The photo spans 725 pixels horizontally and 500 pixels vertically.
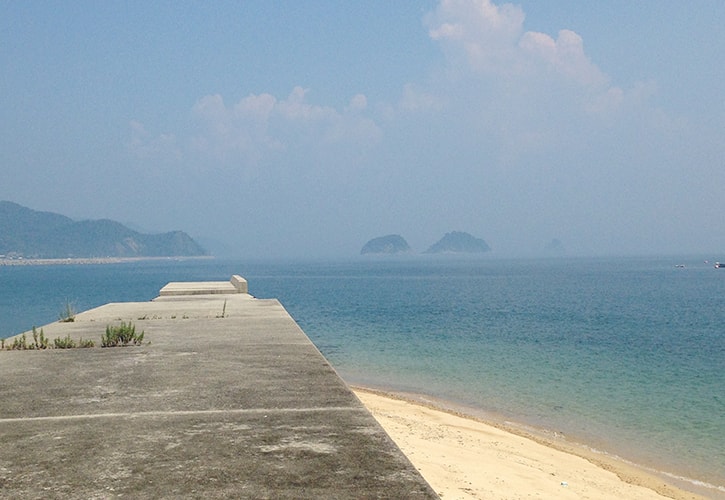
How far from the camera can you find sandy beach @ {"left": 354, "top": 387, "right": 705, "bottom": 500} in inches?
444

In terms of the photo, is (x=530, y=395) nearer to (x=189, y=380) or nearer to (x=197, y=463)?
(x=189, y=380)

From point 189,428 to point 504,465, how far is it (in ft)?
28.6

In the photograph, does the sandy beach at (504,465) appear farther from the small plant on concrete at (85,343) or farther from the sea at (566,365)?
the small plant on concrete at (85,343)

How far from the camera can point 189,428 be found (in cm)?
612

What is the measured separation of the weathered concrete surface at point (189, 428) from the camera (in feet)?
15.2

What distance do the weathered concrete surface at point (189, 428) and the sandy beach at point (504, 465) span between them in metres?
3.76

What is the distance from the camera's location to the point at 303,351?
11.0 metres

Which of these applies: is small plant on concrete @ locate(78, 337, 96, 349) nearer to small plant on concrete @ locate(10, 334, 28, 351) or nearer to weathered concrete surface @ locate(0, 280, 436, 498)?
weathered concrete surface @ locate(0, 280, 436, 498)

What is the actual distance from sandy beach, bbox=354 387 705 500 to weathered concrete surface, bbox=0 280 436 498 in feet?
12.3

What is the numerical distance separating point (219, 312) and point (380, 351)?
50.5ft

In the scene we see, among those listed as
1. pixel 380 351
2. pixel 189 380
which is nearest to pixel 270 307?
pixel 189 380

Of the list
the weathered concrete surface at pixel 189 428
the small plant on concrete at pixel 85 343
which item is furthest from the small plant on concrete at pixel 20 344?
the small plant on concrete at pixel 85 343

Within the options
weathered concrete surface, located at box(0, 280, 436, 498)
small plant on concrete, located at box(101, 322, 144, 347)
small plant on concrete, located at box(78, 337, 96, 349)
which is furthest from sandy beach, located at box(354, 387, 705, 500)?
small plant on concrete, located at box(78, 337, 96, 349)

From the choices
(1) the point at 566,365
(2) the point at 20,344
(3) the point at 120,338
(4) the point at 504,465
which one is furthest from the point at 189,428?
(1) the point at 566,365
